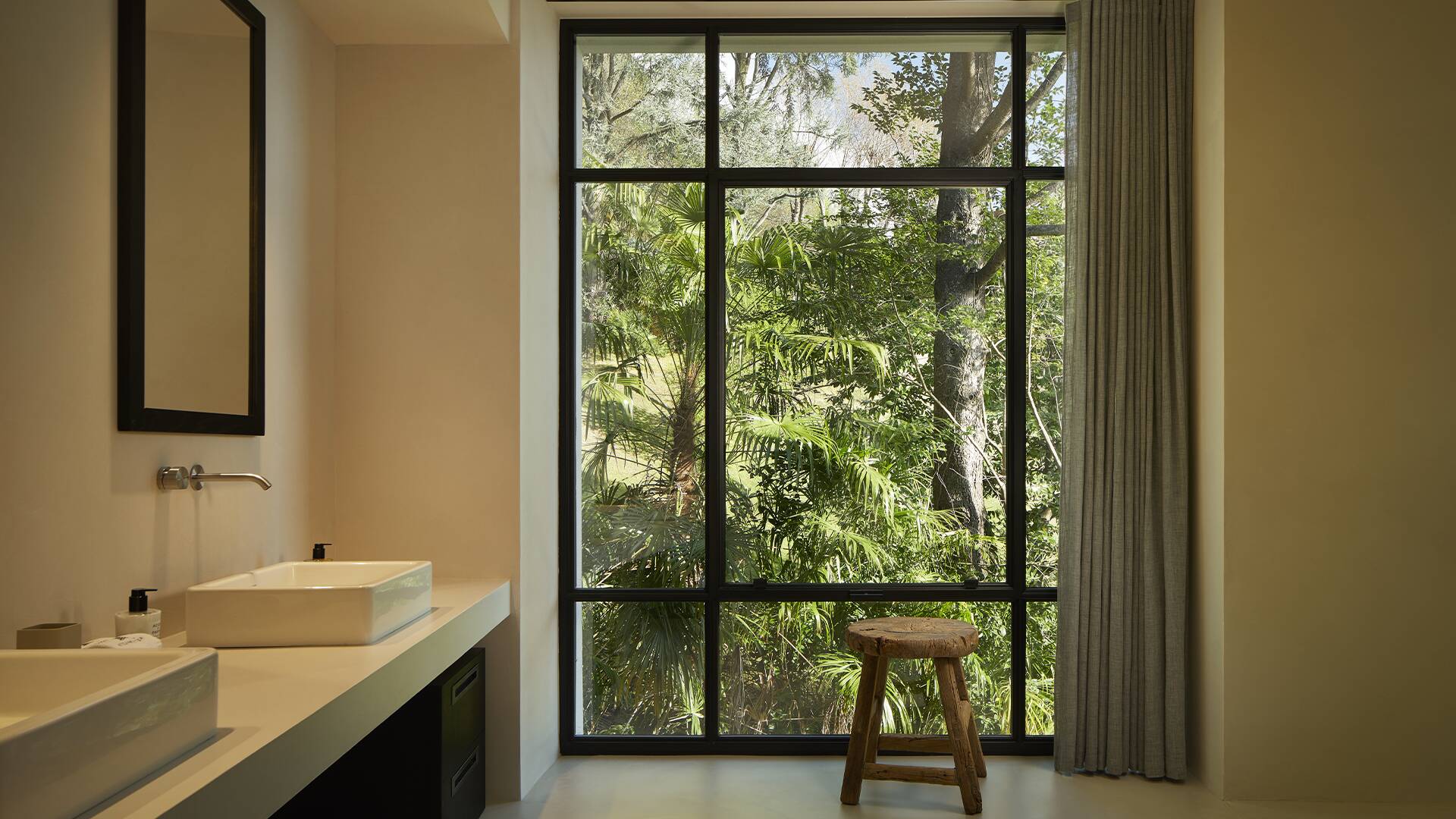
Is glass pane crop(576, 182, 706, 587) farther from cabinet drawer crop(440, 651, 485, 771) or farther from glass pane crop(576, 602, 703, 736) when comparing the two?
cabinet drawer crop(440, 651, 485, 771)

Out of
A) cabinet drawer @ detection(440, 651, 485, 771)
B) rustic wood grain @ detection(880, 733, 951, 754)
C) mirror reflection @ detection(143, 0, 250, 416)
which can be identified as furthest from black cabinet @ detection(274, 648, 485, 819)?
rustic wood grain @ detection(880, 733, 951, 754)

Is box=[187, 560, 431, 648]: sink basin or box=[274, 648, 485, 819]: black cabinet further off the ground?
box=[187, 560, 431, 648]: sink basin

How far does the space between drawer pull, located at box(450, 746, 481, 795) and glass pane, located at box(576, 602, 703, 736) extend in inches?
27.0

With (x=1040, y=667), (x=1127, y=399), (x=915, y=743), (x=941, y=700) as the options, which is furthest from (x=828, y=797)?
(x=1127, y=399)

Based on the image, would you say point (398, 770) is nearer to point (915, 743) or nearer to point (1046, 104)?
point (915, 743)

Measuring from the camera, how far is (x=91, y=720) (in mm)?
1163

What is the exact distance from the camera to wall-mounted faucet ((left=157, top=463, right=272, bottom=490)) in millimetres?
2223

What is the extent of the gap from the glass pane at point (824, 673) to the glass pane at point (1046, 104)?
1.68 meters

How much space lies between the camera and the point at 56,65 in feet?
6.29

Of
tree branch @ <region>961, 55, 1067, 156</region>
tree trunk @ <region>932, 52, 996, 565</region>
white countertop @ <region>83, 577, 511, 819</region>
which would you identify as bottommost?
white countertop @ <region>83, 577, 511, 819</region>

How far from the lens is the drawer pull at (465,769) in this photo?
9.20ft

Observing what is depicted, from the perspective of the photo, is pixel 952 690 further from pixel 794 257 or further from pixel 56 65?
pixel 56 65

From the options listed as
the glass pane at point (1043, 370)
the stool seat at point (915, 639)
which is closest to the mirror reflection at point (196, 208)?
the stool seat at point (915, 639)

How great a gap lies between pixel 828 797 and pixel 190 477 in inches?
83.5
